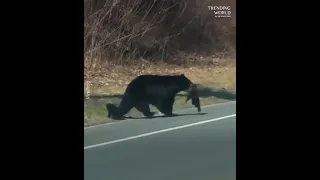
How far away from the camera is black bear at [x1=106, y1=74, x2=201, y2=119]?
8.58ft

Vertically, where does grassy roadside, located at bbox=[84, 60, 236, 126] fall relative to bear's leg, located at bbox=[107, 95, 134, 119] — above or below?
above

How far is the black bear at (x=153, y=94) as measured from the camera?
8.58 ft

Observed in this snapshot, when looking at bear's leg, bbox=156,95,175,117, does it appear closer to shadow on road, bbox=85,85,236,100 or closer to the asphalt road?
the asphalt road

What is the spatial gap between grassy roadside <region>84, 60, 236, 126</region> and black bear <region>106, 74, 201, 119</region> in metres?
0.03

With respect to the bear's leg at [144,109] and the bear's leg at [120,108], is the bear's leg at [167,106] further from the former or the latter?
the bear's leg at [120,108]

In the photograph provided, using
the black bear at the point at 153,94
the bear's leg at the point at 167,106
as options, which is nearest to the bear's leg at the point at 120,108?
the black bear at the point at 153,94

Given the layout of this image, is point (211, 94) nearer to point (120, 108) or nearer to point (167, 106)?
point (167, 106)

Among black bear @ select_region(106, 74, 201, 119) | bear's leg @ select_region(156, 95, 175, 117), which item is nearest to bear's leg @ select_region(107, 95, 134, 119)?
black bear @ select_region(106, 74, 201, 119)

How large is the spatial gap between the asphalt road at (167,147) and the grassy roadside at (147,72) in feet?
0.20

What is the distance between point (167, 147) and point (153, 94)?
1.11 ft

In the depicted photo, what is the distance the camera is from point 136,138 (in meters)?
2.62
